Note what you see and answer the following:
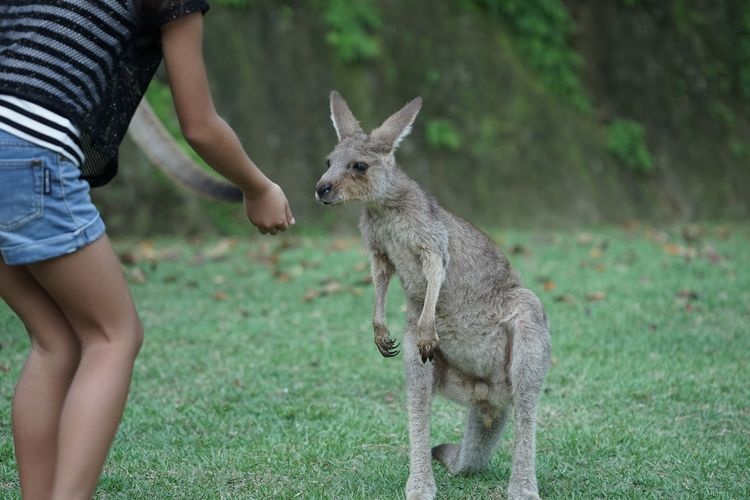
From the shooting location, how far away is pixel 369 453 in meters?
4.26

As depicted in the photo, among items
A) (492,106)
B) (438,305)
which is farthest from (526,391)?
(492,106)

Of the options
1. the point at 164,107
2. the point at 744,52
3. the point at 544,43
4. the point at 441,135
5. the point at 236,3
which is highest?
the point at 744,52

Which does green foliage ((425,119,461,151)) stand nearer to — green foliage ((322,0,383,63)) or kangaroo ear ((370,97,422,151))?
green foliage ((322,0,383,63))

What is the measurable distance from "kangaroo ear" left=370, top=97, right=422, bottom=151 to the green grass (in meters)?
1.36

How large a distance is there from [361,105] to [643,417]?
8.14 meters

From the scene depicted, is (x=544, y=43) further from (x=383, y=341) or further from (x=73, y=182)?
(x=73, y=182)

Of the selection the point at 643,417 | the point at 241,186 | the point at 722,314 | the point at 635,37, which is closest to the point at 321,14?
the point at 635,37

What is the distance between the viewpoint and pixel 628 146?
1336cm

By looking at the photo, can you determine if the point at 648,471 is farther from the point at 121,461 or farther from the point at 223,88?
the point at 223,88

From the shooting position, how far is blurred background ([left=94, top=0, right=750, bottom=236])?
11.8m

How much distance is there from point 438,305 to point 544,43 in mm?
10305

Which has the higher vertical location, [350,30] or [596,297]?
[350,30]

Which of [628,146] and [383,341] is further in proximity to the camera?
[628,146]

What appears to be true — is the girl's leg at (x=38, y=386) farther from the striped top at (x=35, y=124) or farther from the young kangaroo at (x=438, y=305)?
the young kangaroo at (x=438, y=305)
